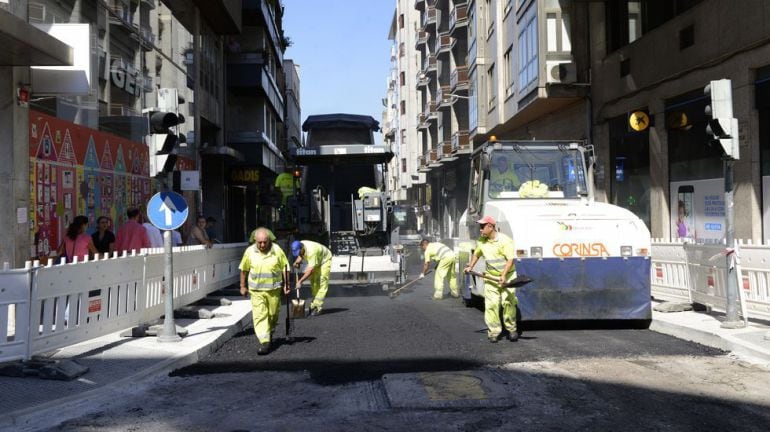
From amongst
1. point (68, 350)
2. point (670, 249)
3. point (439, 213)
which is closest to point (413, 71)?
point (439, 213)

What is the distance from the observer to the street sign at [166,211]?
9.48 metres

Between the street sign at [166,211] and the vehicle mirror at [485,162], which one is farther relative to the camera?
the vehicle mirror at [485,162]

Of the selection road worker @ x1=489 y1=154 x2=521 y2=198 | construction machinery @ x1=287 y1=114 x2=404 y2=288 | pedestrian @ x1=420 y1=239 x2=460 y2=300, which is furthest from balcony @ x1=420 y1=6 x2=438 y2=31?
road worker @ x1=489 y1=154 x2=521 y2=198

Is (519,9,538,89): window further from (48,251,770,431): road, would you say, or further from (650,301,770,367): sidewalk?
(48,251,770,431): road

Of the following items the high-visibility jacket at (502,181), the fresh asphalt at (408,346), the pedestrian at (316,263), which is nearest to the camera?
the fresh asphalt at (408,346)

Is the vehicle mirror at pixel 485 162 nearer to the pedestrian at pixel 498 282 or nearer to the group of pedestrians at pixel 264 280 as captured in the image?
the pedestrian at pixel 498 282

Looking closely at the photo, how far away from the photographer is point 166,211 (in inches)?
376

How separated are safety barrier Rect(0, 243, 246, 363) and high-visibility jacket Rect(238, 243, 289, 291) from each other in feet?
5.68

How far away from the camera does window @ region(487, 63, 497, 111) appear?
3141 centimetres

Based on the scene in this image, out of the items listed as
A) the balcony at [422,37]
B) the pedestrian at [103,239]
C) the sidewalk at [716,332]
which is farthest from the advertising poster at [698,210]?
the balcony at [422,37]

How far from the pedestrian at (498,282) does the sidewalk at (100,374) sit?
11.9ft

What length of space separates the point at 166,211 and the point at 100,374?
9.16 ft

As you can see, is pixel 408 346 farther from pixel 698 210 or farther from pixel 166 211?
pixel 698 210

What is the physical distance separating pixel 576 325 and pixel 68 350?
6.93m
